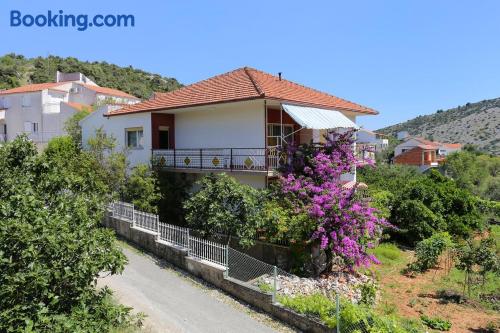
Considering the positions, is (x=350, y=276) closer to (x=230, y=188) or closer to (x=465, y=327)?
(x=465, y=327)

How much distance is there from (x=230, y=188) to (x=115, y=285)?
5.84 metres

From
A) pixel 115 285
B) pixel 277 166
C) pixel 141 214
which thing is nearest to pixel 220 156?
pixel 277 166

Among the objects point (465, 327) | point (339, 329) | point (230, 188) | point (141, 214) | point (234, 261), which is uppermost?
point (230, 188)

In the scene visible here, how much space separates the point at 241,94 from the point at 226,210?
6.78 m

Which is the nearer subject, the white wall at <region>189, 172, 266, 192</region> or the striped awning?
the striped awning

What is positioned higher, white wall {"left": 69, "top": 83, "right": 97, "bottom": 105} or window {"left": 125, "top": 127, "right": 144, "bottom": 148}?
white wall {"left": 69, "top": 83, "right": 97, "bottom": 105}

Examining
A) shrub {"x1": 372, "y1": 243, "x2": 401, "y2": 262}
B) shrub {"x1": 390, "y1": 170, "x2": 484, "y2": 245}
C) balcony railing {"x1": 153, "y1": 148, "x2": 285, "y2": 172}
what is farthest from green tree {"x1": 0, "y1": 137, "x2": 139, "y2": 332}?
shrub {"x1": 390, "y1": 170, "x2": 484, "y2": 245}

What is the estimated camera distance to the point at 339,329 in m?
11.2

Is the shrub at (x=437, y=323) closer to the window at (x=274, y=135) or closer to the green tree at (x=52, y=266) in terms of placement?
the green tree at (x=52, y=266)

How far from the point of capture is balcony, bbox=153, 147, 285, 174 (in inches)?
765

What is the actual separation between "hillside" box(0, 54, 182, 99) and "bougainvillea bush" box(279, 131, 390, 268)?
228ft

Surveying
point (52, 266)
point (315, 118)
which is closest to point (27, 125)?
point (315, 118)

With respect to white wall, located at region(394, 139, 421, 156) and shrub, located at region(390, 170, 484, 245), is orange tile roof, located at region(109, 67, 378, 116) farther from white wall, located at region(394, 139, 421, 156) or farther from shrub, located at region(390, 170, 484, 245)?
white wall, located at region(394, 139, 421, 156)

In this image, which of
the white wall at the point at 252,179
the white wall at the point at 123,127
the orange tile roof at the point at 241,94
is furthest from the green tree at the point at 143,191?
the white wall at the point at 252,179
